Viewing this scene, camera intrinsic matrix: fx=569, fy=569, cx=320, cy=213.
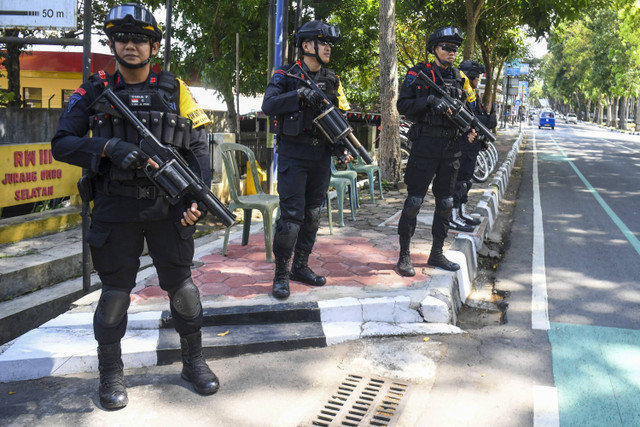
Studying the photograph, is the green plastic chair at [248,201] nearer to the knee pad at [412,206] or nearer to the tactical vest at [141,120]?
the knee pad at [412,206]

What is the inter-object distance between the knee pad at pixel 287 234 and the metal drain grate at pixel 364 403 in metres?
1.23

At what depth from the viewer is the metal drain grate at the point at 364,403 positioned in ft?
9.79

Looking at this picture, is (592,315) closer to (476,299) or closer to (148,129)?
(476,299)

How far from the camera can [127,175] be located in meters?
2.87

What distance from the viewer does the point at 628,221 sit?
8.48 m

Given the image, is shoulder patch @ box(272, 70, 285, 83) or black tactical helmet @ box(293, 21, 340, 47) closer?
black tactical helmet @ box(293, 21, 340, 47)

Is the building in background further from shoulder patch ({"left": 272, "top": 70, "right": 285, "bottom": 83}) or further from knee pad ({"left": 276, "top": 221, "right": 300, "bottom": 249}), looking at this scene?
knee pad ({"left": 276, "top": 221, "right": 300, "bottom": 249})

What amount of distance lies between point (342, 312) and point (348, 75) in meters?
14.4

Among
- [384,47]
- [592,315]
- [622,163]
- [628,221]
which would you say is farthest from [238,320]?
[622,163]

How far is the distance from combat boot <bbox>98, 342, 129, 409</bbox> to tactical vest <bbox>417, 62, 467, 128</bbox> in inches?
125

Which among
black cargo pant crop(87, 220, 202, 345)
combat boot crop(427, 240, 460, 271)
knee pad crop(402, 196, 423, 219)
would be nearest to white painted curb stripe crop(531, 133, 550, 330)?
combat boot crop(427, 240, 460, 271)

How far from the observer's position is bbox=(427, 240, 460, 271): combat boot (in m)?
5.17

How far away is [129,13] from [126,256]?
1.24m

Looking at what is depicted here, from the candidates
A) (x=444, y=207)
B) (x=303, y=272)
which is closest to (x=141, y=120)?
(x=303, y=272)
